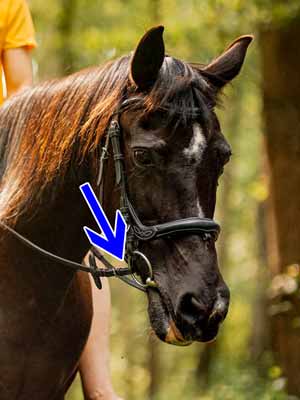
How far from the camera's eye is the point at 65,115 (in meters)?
4.48

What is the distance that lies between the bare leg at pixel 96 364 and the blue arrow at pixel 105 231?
882 millimetres

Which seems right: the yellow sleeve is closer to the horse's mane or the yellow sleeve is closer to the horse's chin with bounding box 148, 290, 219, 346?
the horse's mane

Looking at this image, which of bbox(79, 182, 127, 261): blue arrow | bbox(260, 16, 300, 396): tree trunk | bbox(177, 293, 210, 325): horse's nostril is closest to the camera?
bbox(177, 293, 210, 325): horse's nostril

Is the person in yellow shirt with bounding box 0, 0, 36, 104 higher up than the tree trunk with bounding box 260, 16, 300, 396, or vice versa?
the person in yellow shirt with bounding box 0, 0, 36, 104

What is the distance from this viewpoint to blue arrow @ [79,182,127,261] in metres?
4.16

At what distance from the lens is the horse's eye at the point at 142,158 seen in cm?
409

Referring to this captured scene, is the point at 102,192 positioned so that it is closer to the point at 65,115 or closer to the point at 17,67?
the point at 65,115

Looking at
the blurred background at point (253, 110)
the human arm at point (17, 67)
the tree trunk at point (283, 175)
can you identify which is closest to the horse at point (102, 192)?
the blurred background at point (253, 110)

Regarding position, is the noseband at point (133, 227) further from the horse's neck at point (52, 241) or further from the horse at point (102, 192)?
the horse's neck at point (52, 241)

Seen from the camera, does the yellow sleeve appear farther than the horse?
Yes

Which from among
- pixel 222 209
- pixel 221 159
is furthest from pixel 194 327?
pixel 222 209

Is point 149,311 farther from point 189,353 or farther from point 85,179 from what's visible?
point 189,353

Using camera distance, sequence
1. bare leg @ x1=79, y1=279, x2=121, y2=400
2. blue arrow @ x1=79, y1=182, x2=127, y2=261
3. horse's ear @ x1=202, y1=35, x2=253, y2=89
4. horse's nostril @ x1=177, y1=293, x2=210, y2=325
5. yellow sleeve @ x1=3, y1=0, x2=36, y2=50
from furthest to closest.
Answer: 1. yellow sleeve @ x1=3, y1=0, x2=36, y2=50
2. bare leg @ x1=79, y1=279, x2=121, y2=400
3. horse's ear @ x1=202, y1=35, x2=253, y2=89
4. blue arrow @ x1=79, y1=182, x2=127, y2=261
5. horse's nostril @ x1=177, y1=293, x2=210, y2=325

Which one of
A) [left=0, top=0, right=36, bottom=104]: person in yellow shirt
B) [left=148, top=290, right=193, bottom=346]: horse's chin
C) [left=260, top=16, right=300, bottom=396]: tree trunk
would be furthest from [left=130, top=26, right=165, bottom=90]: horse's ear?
[left=260, top=16, right=300, bottom=396]: tree trunk
